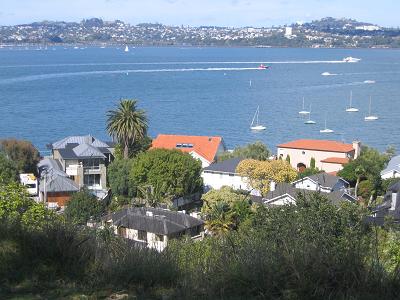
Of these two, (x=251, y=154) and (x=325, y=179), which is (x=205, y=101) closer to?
(x=251, y=154)

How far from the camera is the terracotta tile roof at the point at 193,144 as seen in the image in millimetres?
33381

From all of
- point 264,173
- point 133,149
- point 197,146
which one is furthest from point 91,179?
point 264,173

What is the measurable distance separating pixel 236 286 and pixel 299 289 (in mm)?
425

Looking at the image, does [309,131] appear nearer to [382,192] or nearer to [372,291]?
[382,192]

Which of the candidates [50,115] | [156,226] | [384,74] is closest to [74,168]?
[156,226]

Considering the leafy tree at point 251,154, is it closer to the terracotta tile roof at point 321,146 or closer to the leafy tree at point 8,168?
the terracotta tile roof at point 321,146

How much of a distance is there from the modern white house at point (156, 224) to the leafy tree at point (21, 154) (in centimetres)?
1023

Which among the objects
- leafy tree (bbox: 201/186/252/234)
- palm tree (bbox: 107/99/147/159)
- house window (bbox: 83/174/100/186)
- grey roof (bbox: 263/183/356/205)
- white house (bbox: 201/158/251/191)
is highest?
palm tree (bbox: 107/99/147/159)

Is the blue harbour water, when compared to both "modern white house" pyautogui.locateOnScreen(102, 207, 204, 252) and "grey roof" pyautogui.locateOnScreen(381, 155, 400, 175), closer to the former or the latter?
"grey roof" pyautogui.locateOnScreen(381, 155, 400, 175)

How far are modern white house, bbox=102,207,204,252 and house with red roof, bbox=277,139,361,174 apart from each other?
15.5 meters

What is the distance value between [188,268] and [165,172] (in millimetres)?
18906

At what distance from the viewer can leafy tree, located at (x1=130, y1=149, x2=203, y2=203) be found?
77.3 ft

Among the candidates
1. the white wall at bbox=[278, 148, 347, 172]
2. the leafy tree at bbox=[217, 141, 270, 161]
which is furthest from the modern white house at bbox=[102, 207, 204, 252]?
the white wall at bbox=[278, 148, 347, 172]

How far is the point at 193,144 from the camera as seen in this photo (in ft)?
113
